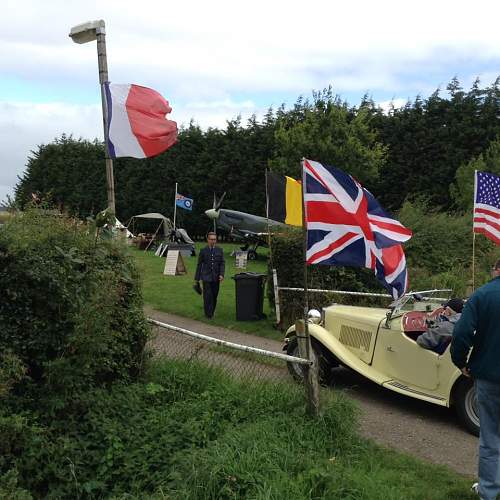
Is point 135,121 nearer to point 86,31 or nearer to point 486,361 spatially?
point 86,31

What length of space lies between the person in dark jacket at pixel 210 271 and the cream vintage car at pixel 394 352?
406 centimetres

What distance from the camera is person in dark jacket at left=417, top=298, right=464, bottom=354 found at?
19.2 feet

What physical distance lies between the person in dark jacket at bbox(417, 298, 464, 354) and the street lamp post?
4256 millimetres

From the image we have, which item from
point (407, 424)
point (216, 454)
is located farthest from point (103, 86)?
point (407, 424)

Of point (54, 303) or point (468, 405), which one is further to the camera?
point (468, 405)

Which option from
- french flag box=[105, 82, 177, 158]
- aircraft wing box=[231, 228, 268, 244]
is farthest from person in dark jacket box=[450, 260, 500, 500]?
aircraft wing box=[231, 228, 268, 244]

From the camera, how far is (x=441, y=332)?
589 centimetres

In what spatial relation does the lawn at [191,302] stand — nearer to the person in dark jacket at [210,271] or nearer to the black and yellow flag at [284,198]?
the person in dark jacket at [210,271]

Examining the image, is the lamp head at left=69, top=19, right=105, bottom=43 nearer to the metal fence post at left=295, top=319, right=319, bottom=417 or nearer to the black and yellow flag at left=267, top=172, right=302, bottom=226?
the black and yellow flag at left=267, top=172, right=302, bottom=226

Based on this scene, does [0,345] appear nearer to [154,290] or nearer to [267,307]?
[267,307]

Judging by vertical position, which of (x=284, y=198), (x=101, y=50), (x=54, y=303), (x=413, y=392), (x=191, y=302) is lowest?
(x=191, y=302)

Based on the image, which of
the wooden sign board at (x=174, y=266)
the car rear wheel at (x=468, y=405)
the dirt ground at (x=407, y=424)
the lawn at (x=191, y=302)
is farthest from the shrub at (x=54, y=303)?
the wooden sign board at (x=174, y=266)

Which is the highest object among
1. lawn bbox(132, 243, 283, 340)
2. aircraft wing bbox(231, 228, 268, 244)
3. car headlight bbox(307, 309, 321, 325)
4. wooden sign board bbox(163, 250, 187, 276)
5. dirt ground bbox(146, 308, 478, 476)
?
aircraft wing bbox(231, 228, 268, 244)

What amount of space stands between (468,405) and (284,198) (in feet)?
20.7
